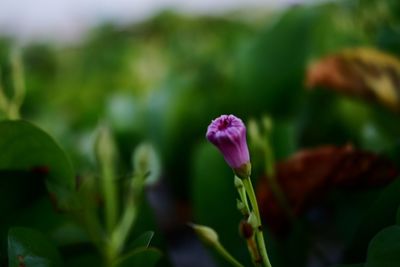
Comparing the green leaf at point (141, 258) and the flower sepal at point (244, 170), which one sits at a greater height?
the flower sepal at point (244, 170)

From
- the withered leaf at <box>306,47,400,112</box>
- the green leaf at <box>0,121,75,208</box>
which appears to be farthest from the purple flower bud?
the withered leaf at <box>306,47,400,112</box>

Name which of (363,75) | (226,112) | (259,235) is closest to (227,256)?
(259,235)

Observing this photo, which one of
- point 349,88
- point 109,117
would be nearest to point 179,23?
point 109,117

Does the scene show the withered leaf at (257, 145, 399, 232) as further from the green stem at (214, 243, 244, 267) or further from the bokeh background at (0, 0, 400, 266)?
A: the green stem at (214, 243, 244, 267)

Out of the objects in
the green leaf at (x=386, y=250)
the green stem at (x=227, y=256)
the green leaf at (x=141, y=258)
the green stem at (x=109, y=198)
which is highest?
the green stem at (x=109, y=198)

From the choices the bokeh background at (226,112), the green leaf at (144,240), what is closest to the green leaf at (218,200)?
the bokeh background at (226,112)

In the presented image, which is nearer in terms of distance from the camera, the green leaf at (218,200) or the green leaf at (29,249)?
the green leaf at (29,249)

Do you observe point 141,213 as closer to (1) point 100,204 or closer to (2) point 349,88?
(1) point 100,204

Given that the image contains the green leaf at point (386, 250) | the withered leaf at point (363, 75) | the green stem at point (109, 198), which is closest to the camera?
the green leaf at point (386, 250)

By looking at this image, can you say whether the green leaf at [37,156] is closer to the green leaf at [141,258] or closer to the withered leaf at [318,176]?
the green leaf at [141,258]
